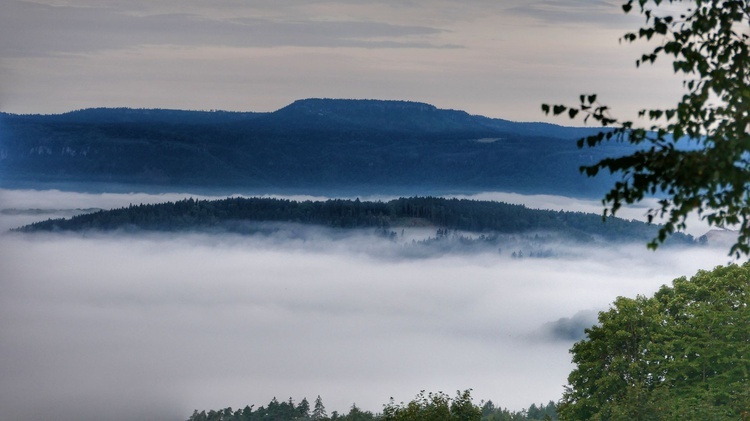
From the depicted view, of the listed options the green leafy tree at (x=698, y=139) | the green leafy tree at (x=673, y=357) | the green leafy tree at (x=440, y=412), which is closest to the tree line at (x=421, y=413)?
the green leafy tree at (x=440, y=412)

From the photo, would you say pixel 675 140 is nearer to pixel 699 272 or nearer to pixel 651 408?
pixel 651 408

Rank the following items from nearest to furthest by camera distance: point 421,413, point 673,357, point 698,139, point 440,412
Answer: point 698,139, point 673,357, point 440,412, point 421,413

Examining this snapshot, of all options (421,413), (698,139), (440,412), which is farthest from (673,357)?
(698,139)

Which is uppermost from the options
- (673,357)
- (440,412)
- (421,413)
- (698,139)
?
(698,139)

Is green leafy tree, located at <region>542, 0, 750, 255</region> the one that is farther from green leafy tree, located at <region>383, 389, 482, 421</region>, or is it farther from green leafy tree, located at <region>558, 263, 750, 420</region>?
green leafy tree, located at <region>383, 389, 482, 421</region>

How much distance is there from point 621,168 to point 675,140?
84 centimetres

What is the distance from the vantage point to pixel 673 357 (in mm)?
46062

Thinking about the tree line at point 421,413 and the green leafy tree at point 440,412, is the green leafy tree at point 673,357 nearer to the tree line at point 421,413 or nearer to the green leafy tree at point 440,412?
the green leafy tree at point 440,412

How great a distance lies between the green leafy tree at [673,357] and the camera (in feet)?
142

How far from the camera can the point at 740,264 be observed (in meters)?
49.9

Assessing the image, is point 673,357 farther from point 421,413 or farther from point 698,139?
point 698,139

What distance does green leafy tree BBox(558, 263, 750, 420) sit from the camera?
43312 millimetres

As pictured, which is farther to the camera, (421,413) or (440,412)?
(421,413)

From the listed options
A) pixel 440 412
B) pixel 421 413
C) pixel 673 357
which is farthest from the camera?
pixel 421 413
